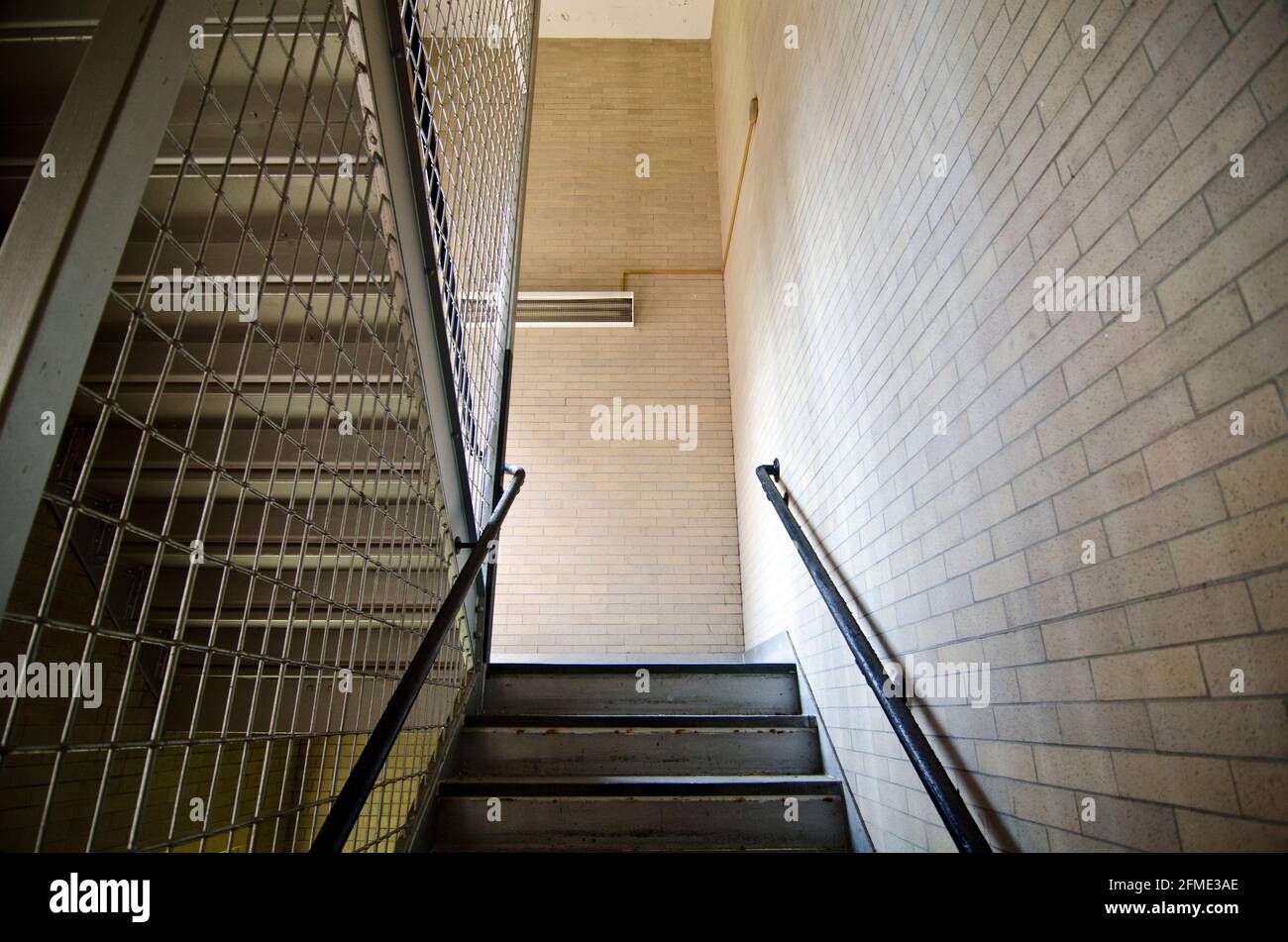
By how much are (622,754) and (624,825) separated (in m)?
0.34

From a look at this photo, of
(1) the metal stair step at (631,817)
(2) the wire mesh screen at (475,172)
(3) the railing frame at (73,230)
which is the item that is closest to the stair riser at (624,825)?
(1) the metal stair step at (631,817)

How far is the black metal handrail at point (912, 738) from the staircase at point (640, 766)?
0.66 meters

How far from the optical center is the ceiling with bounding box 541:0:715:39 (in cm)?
612

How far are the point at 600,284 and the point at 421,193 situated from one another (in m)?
A: 3.64

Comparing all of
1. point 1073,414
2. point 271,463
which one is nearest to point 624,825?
point 271,463

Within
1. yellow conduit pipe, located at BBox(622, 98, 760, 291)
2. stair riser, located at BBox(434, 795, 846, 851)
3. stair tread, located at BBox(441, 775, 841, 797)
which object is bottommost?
stair riser, located at BBox(434, 795, 846, 851)

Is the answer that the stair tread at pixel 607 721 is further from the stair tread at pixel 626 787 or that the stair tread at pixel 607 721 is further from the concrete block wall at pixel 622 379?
the concrete block wall at pixel 622 379

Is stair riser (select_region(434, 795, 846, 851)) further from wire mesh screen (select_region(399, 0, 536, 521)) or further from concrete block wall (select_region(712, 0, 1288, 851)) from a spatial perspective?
A: wire mesh screen (select_region(399, 0, 536, 521))

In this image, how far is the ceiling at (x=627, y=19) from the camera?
612cm

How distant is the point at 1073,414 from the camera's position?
1.27 meters

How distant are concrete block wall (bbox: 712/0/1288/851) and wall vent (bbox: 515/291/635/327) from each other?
3.00 m

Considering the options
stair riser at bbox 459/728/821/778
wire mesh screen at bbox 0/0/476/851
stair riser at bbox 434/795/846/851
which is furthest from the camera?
stair riser at bbox 459/728/821/778

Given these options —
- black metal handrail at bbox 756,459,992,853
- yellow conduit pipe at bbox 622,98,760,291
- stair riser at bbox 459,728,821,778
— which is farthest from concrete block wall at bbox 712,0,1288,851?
yellow conduit pipe at bbox 622,98,760,291
